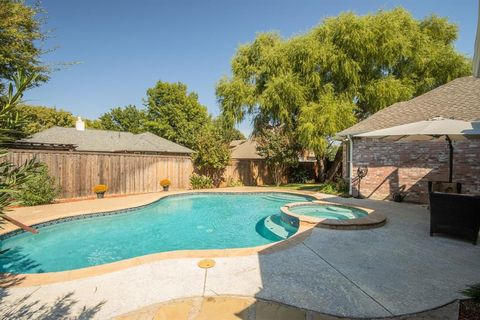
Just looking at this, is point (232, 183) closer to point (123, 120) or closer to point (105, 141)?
point (105, 141)

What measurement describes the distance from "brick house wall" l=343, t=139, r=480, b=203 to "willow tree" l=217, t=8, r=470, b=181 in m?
3.04

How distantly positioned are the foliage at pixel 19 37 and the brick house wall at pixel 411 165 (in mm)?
13644

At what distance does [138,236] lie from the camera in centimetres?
761

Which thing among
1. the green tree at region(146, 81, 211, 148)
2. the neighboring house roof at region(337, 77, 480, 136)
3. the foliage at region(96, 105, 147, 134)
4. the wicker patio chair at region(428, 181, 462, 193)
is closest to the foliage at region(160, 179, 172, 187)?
the neighboring house roof at region(337, 77, 480, 136)

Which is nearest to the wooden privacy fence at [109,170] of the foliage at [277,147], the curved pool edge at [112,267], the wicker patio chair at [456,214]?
the foliage at [277,147]

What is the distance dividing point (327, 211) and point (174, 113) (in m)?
32.6

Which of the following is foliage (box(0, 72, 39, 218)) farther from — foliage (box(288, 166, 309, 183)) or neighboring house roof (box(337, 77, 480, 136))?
foliage (box(288, 166, 309, 183))

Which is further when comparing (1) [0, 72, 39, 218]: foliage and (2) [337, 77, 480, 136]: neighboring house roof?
(2) [337, 77, 480, 136]: neighboring house roof

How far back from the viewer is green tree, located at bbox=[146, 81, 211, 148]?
122 feet

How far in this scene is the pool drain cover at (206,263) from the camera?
13.6 feet

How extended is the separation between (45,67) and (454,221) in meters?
16.2

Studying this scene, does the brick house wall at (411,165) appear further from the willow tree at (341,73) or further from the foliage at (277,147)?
the foliage at (277,147)

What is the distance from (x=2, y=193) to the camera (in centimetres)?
169

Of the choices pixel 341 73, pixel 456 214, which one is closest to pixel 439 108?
pixel 341 73
